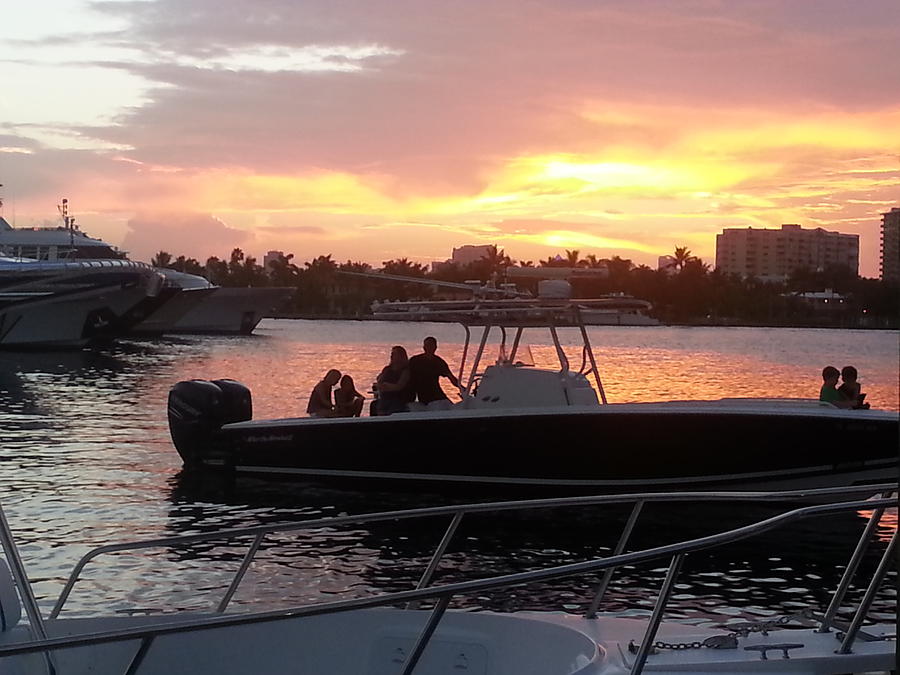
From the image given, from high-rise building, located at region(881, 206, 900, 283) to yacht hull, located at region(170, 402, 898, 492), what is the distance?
986 cm

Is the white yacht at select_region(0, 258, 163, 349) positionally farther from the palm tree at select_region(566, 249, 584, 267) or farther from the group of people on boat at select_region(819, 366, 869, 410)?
the group of people on boat at select_region(819, 366, 869, 410)

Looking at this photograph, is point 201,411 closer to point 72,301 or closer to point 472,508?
point 472,508

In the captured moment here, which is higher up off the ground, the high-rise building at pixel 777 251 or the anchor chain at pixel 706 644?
the high-rise building at pixel 777 251

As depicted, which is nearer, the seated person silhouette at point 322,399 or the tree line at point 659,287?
the seated person silhouette at point 322,399

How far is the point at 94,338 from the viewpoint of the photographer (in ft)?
194

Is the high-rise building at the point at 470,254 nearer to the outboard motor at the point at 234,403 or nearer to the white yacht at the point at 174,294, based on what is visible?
the outboard motor at the point at 234,403

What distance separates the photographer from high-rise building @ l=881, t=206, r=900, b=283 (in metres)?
2.59

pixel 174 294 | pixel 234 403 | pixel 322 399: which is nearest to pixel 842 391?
pixel 322 399

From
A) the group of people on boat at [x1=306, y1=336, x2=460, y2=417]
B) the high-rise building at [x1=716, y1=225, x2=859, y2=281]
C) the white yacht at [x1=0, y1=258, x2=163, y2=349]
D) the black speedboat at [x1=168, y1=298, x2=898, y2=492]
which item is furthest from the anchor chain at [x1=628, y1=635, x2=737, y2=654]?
the high-rise building at [x1=716, y1=225, x2=859, y2=281]

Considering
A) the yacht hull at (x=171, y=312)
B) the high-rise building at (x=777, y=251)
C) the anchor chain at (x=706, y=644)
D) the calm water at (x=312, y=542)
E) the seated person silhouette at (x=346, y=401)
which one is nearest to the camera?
the anchor chain at (x=706, y=644)

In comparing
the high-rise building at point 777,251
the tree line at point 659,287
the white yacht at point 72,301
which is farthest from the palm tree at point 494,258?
the high-rise building at point 777,251

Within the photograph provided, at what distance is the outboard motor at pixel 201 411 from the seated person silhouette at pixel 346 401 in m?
1.24

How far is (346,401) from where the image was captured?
15.4 meters

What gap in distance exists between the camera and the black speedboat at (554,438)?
12758mm
